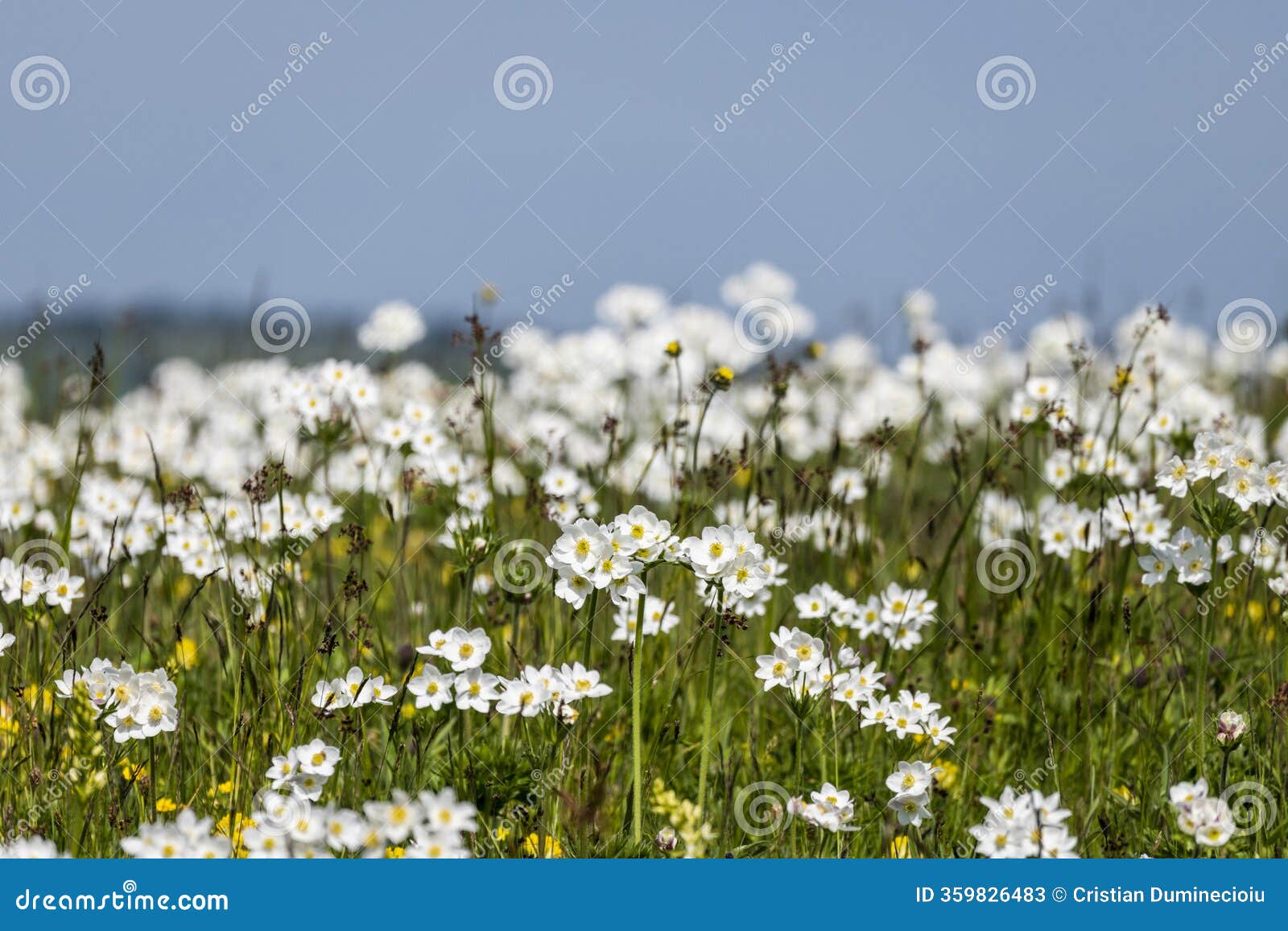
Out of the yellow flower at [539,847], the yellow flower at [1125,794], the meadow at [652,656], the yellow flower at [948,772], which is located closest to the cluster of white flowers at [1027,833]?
the meadow at [652,656]

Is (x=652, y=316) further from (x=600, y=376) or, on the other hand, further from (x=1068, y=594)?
(x=1068, y=594)

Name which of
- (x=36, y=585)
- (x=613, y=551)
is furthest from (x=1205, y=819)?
(x=36, y=585)

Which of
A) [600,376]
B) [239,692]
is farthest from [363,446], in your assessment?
[239,692]

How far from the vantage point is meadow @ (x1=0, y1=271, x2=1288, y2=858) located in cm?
282

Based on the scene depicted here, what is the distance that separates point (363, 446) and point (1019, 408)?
2876 mm

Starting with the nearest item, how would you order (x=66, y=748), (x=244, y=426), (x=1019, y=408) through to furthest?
(x=66, y=748)
(x=1019, y=408)
(x=244, y=426)

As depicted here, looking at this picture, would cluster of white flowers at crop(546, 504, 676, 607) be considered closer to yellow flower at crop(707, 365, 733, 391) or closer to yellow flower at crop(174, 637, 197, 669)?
yellow flower at crop(707, 365, 733, 391)

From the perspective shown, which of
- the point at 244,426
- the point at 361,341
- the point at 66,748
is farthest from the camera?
the point at 244,426

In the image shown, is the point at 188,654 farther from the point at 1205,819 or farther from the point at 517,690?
the point at 1205,819

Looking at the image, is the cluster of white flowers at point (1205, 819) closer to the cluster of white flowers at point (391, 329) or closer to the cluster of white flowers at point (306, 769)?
the cluster of white flowers at point (306, 769)

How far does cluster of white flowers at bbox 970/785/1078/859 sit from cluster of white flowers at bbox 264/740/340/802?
143 centimetres

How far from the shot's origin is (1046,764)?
3.50m

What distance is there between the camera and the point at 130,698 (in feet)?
9.29

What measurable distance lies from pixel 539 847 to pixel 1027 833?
1.14 meters
